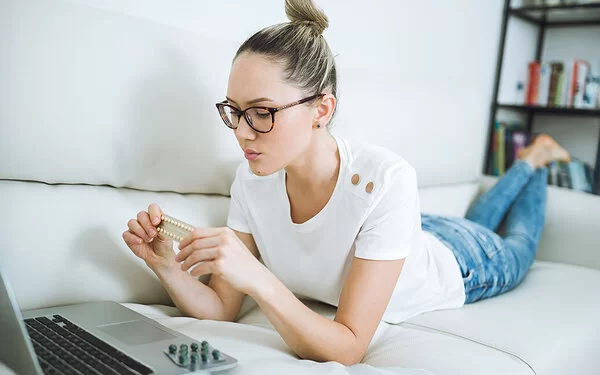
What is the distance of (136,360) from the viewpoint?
30.5 inches

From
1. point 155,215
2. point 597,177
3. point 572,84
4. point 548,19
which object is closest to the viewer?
point 155,215

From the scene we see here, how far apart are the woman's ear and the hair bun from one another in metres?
0.15

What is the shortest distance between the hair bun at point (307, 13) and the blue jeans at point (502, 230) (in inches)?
27.9

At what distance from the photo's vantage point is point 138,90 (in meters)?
1.17

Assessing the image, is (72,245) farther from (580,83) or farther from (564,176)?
(580,83)

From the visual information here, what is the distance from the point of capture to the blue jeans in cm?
151

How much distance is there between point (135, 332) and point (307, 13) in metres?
0.71

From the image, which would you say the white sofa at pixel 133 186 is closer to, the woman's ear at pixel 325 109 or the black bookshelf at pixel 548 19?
the woman's ear at pixel 325 109

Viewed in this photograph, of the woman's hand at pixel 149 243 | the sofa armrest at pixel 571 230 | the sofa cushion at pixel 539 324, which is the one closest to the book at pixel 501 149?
the sofa armrest at pixel 571 230

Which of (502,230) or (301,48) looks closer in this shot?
(301,48)

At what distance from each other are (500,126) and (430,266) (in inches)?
71.4

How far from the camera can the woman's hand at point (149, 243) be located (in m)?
1.01

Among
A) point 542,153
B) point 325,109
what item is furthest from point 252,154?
point 542,153

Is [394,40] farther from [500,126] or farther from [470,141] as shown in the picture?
[500,126]
